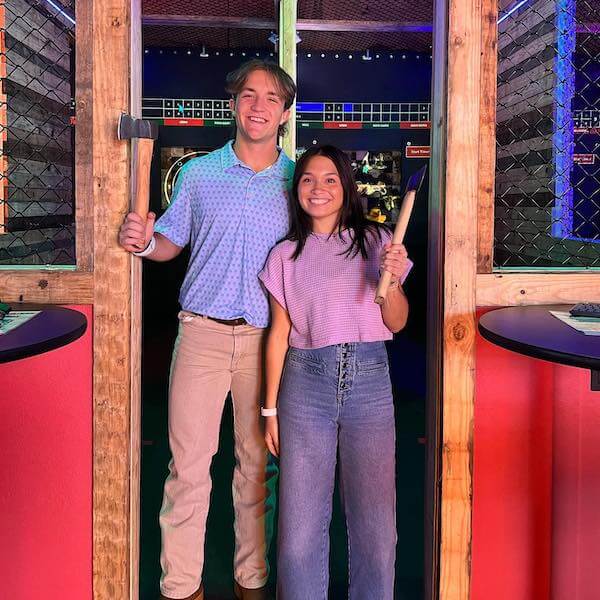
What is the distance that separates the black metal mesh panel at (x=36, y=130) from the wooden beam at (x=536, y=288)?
211cm

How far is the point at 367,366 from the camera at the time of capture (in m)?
1.79

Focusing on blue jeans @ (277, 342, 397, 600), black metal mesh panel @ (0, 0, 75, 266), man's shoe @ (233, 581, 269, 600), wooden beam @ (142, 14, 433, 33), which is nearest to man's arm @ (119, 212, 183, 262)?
blue jeans @ (277, 342, 397, 600)

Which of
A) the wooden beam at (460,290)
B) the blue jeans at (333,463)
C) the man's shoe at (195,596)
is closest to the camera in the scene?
the blue jeans at (333,463)

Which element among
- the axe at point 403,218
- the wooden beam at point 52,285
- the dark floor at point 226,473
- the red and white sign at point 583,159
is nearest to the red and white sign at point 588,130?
the red and white sign at point 583,159

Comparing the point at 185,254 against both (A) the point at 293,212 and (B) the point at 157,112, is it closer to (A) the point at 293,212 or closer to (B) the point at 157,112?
(B) the point at 157,112

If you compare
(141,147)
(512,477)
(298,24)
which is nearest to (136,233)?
(141,147)

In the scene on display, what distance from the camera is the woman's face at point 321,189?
73.7 inches

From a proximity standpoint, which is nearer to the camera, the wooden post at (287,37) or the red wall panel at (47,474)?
the red wall panel at (47,474)

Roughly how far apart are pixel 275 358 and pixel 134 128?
2.46 feet

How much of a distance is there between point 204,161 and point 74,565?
1280 millimetres

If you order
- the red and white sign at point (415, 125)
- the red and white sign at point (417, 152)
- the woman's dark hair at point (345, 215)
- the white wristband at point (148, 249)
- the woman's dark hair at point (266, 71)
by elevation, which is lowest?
the white wristband at point (148, 249)

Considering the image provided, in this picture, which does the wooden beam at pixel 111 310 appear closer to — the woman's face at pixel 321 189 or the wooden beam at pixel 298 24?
the woman's face at pixel 321 189

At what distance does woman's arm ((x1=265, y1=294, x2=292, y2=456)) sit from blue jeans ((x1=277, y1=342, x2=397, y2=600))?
6cm

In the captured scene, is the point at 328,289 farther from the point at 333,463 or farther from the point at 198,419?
the point at 198,419
